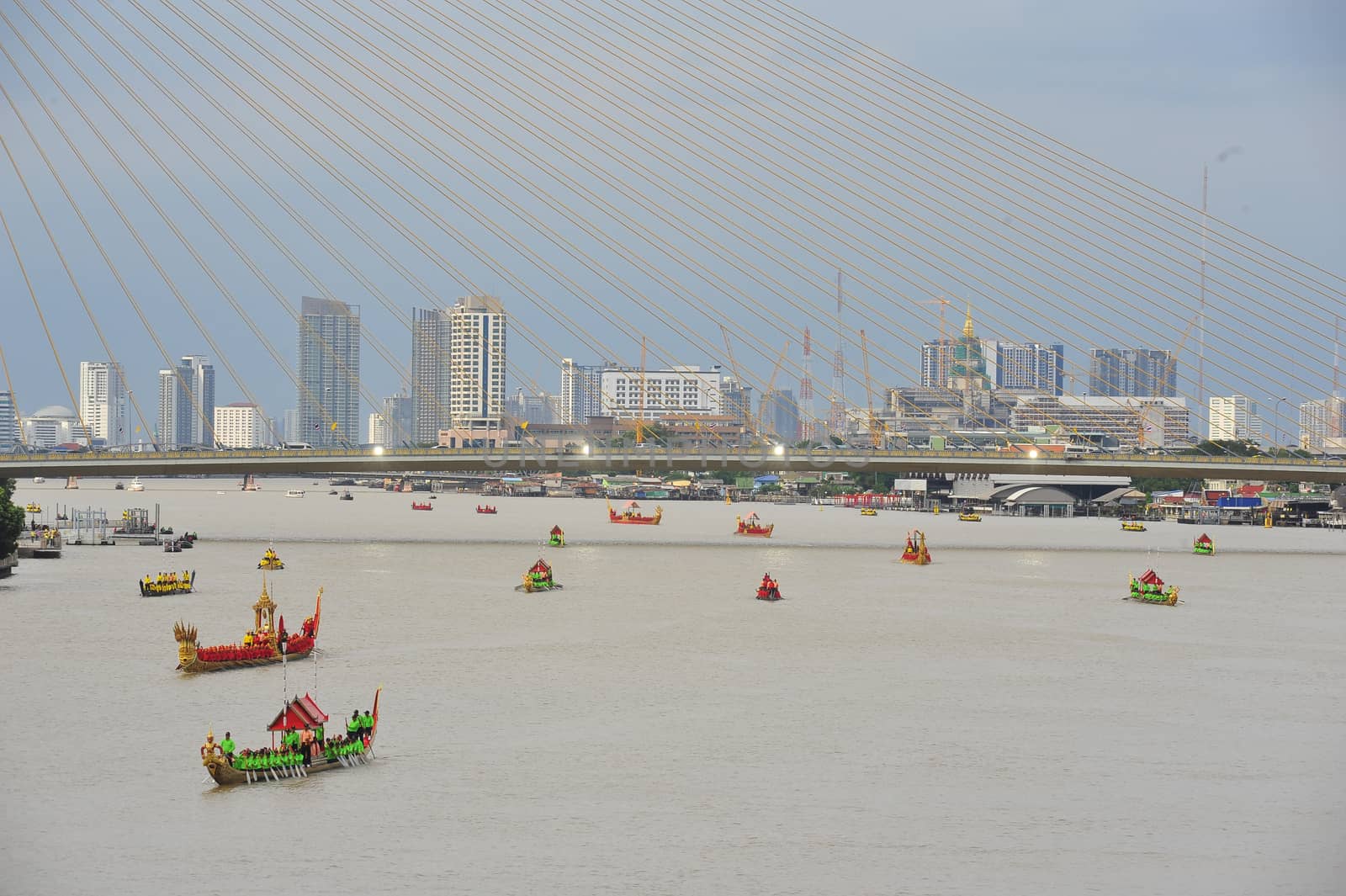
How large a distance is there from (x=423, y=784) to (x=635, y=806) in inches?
158

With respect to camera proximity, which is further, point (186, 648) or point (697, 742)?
point (186, 648)

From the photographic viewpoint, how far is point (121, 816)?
81.3ft

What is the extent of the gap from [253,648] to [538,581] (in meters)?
20.3

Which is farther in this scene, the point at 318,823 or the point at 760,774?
the point at 760,774

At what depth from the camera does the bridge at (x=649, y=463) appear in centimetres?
8062

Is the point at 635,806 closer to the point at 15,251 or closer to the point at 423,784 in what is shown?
the point at 423,784

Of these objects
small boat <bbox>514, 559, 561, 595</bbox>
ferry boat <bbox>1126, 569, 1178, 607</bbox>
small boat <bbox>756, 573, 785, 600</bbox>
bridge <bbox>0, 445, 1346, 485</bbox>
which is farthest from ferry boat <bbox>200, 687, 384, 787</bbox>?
bridge <bbox>0, 445, 1346, 485</bbox>

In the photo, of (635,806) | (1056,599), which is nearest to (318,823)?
(635,806)

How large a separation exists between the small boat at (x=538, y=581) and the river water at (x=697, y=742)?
1004 millimetres

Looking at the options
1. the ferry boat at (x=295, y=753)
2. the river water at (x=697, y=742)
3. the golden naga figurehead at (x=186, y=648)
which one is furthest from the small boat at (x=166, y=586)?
the ferry boat at (x=295, y=753)

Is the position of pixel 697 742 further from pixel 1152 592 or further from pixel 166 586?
pixel 1152 592

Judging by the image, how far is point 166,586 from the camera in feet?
189

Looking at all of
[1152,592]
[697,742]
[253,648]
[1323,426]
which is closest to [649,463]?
[1152,592]

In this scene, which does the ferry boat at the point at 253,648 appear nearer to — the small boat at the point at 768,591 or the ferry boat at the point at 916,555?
the small boat at the point at 768,591
